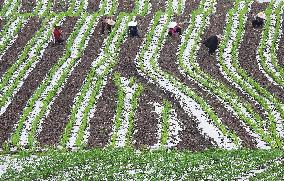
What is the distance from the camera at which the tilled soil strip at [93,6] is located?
180 feet

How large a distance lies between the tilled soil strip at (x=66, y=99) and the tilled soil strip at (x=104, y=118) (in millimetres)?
1423

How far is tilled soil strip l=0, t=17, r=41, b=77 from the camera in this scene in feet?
148

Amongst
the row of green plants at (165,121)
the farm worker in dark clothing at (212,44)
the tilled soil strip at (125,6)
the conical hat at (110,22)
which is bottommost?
the row of green plants at (165,121)

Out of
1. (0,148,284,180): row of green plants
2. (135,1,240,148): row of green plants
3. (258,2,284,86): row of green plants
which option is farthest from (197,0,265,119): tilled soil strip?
(0,148,284,180): row of green plants

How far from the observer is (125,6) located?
5550 centimetres

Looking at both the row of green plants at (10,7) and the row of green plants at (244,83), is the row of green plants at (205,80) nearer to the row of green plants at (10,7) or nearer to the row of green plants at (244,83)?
the row of green plants at (244,83)

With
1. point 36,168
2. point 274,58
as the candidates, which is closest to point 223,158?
point 36,168

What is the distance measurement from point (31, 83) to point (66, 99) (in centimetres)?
335

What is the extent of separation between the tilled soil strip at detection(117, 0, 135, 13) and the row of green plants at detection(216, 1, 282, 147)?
7.22 m

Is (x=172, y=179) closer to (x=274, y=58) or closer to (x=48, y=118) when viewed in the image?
(x=48, y=118)

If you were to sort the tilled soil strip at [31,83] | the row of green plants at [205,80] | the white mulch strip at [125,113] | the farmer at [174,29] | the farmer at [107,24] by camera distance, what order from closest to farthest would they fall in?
the white mulch strip at [125,113] < the tilled soil strip at [31,83] < the row of green plants at [205,80] < the farmer at [174,29] < the farmer at [107,24]

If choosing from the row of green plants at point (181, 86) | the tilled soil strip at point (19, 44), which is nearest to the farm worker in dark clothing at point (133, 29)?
the row of green plants at point (181, 86)

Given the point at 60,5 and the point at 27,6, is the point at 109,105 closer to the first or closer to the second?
the point at 60,5

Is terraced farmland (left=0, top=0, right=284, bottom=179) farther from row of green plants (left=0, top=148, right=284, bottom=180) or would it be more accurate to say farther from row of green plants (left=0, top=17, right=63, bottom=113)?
row of green plants (left=0, top=148, right=284, bottom=180)
